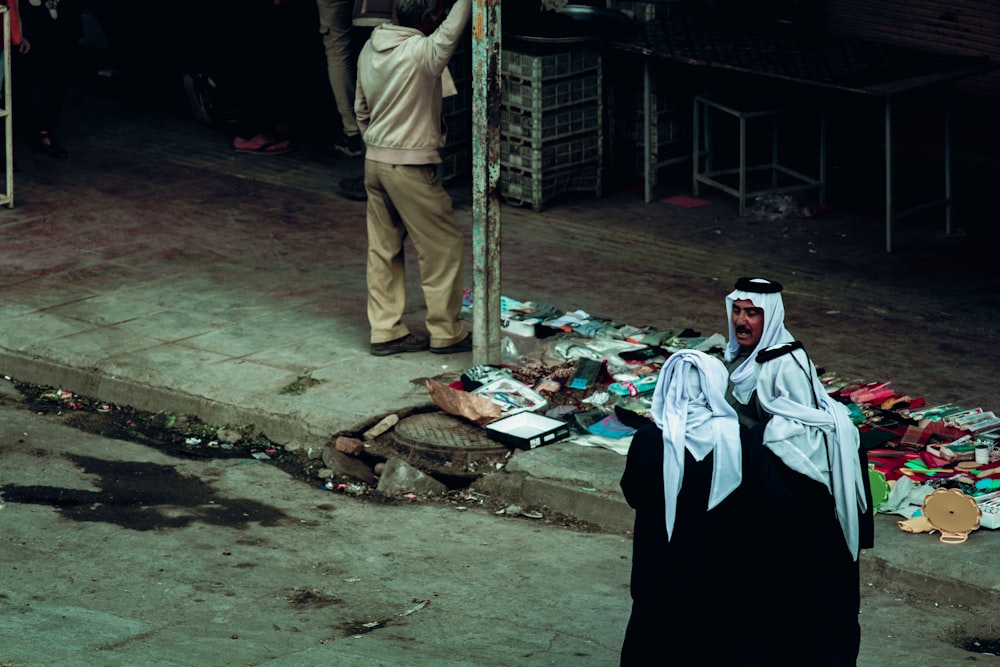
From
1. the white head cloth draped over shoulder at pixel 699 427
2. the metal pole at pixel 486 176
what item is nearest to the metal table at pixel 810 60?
the metal pole at pixel 486 176

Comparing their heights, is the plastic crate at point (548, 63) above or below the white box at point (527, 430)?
above

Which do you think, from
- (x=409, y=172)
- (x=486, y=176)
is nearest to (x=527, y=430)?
(x=486, y=176)

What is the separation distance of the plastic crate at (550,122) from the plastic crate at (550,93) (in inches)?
2.1

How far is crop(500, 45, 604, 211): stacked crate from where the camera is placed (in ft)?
38.5

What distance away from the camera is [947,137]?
1109 cm

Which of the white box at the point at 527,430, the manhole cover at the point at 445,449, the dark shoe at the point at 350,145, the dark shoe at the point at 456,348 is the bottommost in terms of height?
the manhole cover at the point at 445,449

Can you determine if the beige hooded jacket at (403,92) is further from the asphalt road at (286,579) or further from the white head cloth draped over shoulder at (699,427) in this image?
the white head cloth draped over shoulder at (699,427)

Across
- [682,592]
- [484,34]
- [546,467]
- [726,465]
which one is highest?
[484,34]

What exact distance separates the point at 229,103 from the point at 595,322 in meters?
6.38

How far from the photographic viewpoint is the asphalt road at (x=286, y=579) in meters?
5.61

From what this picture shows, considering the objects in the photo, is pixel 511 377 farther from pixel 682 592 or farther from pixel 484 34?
pixel 682 592

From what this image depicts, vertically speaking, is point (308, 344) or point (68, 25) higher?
point (68, 25)

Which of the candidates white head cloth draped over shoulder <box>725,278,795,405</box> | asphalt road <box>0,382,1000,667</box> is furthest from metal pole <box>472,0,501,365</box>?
white head cloth draped over shoulder <box>725,278,795,405</box>

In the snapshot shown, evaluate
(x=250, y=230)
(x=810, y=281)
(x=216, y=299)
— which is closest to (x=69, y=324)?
(x=216, y=299)
